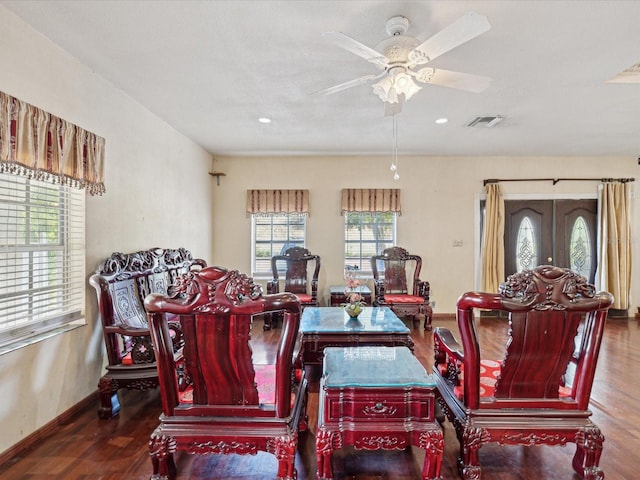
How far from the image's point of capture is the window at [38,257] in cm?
212

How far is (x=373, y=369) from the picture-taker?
184 cm

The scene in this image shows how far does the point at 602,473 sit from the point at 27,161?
3793 mm

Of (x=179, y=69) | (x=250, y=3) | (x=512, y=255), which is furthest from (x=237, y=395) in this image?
(x=512, y=255)

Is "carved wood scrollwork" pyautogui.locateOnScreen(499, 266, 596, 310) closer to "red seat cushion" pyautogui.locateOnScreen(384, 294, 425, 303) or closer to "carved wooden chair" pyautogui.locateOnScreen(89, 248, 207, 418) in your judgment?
"carved wooden chair" pyautogui.locateOnScreen(89, 248, 207, 418)

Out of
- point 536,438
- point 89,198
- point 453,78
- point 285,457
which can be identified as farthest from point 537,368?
point 89,198

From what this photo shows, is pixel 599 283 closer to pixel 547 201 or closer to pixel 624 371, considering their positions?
pixel 547 201

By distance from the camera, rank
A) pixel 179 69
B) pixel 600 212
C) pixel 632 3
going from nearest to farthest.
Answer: pixel 632 3 → pixel 179 69 → pixel 600 212

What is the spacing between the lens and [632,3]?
1.94m

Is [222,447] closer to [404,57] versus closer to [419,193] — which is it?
[404,57]

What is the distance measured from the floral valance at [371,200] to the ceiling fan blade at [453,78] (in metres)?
3.33

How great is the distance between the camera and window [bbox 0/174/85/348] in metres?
2.12

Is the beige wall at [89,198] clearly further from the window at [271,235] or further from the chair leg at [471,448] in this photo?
the chair leg at [471,448]

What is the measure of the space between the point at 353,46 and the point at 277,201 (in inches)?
156

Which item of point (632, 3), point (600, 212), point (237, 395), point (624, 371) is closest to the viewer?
point (237, 395)
